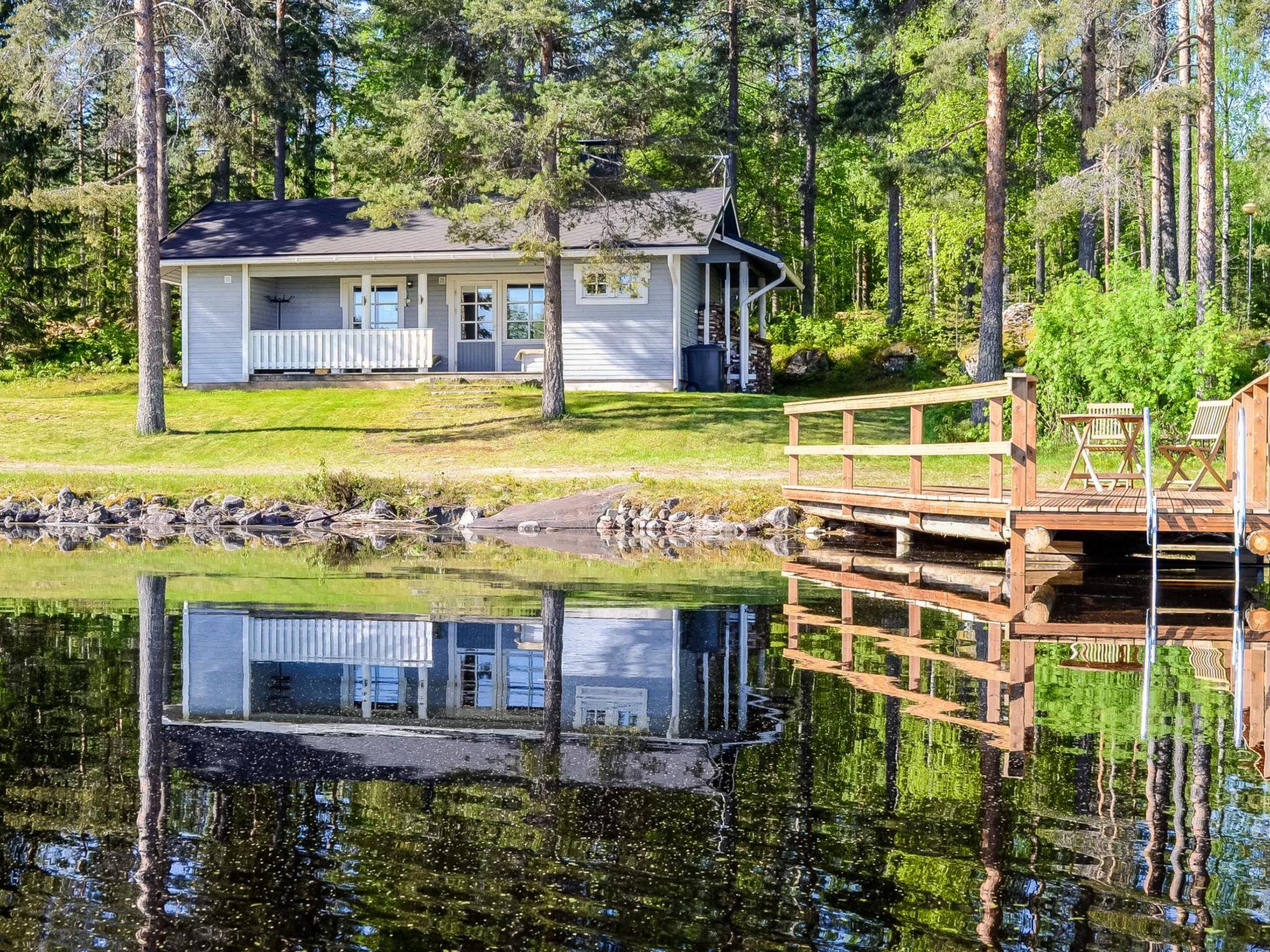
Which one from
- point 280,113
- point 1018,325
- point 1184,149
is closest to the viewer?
point 1184,149

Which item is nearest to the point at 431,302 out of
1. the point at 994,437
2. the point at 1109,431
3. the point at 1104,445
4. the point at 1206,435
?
the point at 1104,445

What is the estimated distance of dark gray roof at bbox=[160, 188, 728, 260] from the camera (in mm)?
26719

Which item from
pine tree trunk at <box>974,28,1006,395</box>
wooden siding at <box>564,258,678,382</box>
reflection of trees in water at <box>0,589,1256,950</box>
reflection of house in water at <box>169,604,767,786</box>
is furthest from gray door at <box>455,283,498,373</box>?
reflection of trees in water at <box>0,589,1256,950</box>

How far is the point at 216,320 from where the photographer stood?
96.1 ft

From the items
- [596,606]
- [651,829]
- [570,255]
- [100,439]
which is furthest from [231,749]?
[570,255]

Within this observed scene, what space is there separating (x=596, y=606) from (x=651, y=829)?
5.55 metres

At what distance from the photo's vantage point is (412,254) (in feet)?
90.2

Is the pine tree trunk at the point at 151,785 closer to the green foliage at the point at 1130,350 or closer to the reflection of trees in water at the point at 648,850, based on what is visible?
the reflection of trees in water at the point at 648,850

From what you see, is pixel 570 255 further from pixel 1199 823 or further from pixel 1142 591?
pixel 1199 823

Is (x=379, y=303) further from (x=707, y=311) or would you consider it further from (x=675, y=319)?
(x=707, y=311)

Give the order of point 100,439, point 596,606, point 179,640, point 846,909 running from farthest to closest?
point 100,439, point 596,606, point 179,640, point 846,909

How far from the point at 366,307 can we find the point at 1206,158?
56.2 feet

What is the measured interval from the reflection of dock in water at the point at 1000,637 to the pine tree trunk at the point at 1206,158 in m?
13.1

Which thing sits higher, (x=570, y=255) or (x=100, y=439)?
(x=570, y=255)
